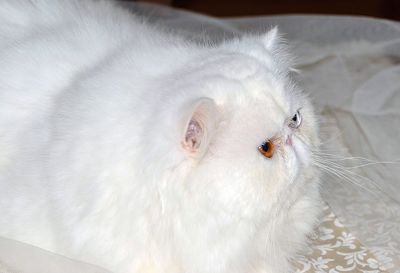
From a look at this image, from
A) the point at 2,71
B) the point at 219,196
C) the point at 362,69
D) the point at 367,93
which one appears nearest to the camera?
the point at 219,196

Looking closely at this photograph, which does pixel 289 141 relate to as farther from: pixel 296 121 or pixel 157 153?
pixel 157 153

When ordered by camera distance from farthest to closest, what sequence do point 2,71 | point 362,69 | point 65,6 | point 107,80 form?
point 362,69 < point 65,6 < point 2,71 < point 107,80

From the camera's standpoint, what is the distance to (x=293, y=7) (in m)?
3.23

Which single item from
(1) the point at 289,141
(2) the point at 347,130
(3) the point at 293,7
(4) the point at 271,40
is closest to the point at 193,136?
(1) the point at 289,141

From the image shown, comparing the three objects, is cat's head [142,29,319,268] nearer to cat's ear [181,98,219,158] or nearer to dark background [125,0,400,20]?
cat's ear [181,98,219,158]

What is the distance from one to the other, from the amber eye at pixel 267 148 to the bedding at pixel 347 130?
203mm

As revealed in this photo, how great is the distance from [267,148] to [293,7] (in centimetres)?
238

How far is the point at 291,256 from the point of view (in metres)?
1.16

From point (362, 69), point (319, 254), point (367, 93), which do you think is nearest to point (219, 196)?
point (319, 254)

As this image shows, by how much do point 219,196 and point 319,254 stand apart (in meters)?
0.37

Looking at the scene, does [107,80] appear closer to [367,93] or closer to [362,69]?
[367,93]

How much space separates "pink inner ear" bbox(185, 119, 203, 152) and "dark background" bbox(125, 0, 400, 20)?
2256 mm

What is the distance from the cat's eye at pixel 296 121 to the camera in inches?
40.5

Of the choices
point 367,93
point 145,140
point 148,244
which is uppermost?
point 367,93
